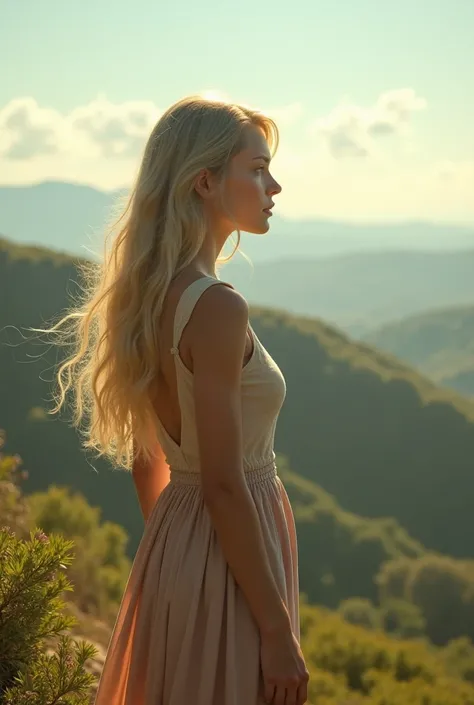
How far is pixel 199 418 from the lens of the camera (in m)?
1.72

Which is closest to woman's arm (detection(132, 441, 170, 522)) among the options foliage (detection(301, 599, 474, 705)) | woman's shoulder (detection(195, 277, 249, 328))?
woman's shoulder (detection(195, 277, 249, 328))

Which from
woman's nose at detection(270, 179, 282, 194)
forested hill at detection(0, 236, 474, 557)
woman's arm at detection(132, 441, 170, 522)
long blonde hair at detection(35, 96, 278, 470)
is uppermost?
forested hill at detection(0, 236, 474, 557)

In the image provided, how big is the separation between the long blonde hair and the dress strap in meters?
0.07

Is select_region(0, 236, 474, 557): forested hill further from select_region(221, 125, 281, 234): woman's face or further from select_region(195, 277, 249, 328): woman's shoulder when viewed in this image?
select_region(195, 277, 249, 328): woman's shoulder

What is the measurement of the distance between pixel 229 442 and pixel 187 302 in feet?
0.92

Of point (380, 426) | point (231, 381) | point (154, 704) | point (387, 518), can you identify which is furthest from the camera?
point (380, 426)

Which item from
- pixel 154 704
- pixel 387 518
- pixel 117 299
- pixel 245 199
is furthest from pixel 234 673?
pixel 387 518

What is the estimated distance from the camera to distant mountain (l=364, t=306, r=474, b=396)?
14725 centimetres

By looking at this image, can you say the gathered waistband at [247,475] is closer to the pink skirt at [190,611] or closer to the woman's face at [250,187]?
the pink skirt at [190,611]

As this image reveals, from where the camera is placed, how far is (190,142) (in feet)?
6.09

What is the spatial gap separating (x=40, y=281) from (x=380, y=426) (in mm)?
24019

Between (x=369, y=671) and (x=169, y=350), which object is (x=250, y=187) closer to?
(x=169, y=350)

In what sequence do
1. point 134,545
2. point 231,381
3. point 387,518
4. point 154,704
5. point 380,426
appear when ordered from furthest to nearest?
point 380,426
point 387,518
point 134,545
point 154,704
point 231,381

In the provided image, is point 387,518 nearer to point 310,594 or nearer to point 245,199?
point 310,594
